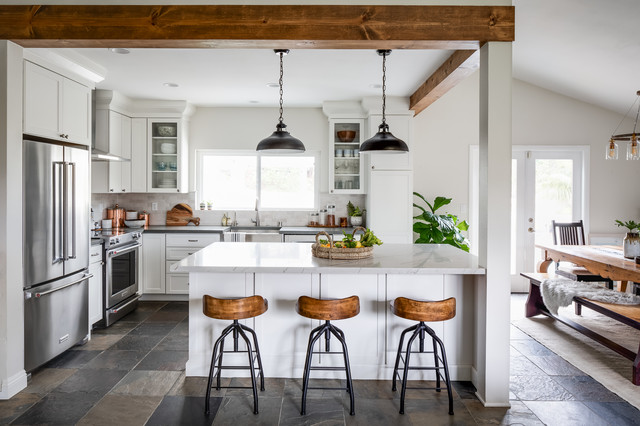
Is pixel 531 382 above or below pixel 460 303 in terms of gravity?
below

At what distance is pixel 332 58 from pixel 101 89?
2.95m

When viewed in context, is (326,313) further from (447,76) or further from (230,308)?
(447,76)

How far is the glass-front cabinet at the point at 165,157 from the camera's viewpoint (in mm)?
5422

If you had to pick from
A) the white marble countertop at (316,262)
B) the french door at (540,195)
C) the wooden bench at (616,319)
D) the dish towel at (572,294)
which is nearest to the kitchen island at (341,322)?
the white marble countertop at (316,262)

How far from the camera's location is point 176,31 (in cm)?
268

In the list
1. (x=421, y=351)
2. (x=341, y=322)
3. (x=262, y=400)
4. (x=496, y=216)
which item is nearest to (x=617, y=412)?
(x=421, y=351)

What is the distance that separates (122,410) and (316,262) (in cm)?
156

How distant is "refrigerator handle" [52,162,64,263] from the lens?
3.20 meters

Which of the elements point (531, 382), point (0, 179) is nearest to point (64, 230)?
point (0, 179)

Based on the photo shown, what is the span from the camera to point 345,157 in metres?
5.43

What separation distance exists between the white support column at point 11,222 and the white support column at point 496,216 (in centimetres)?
320

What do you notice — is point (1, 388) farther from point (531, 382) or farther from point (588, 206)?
point (588, 206)

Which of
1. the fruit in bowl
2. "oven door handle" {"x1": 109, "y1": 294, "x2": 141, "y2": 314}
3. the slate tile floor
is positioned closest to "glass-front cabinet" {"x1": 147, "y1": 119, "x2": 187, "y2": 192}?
"oven door handle" {"x1": 109, "y1": 294, "x2": 141, "y2": 314}

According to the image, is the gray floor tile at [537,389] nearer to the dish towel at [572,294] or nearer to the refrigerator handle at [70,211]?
the dish towel at [572,294]
